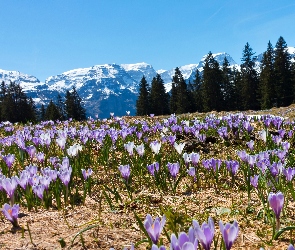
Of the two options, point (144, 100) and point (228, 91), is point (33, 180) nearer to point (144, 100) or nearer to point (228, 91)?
point (228, 91)

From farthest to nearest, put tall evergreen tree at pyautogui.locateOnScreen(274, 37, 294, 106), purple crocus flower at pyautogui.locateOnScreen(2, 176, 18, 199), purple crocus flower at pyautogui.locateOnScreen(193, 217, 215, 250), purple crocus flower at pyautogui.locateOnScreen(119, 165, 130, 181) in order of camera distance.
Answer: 1. tall evergreen tree at pyautogui.locateOnScreen(274, 37, 294, 106)
2. purple crocus flower at pyautogui.locateOnScreen(119, 165, 130, 181)
3. purple crocus flower at pyautogui.locateOnScreen(2, 176, 18, 199)
4. purple crocus flower at pyautogui.locateOnScreen(193, 217, 215, 250)

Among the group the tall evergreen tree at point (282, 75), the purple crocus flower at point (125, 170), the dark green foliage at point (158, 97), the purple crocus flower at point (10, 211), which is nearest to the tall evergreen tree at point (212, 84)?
the tall evergreen tree at point (282, 75)

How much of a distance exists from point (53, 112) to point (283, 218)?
171 ft

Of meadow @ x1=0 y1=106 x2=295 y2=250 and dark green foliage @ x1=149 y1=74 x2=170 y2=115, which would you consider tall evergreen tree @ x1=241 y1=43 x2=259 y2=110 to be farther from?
meadow @ x1=0 y1=106 x2=295 y2=250

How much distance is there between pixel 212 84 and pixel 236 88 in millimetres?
6888

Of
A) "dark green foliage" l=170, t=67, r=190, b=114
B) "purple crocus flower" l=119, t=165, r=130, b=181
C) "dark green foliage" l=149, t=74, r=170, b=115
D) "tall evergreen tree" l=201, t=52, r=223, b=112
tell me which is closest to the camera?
"purple crocus flower" l=119, t=165, r=130, b=181

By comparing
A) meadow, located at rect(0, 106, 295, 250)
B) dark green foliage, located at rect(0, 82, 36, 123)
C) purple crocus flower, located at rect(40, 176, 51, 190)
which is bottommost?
meadow, located at rect(0, 106, 295, 250)

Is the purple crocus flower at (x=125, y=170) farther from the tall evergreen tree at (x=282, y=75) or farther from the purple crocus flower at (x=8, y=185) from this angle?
the tall evergreen tree at (x=282, y=75)

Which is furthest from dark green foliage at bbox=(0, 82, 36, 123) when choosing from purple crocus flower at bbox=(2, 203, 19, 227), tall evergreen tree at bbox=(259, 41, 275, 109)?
purple crocus flower at bbox=(2, 203, 19, 227)

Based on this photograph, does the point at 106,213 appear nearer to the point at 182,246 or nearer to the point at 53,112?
the point at 182,246

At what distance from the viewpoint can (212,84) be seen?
4750 cm

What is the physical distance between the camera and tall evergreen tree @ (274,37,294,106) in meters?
42.9

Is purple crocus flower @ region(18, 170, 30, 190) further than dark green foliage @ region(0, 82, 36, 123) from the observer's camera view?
No

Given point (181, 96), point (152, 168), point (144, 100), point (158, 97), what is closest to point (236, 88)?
point (181, 96)
